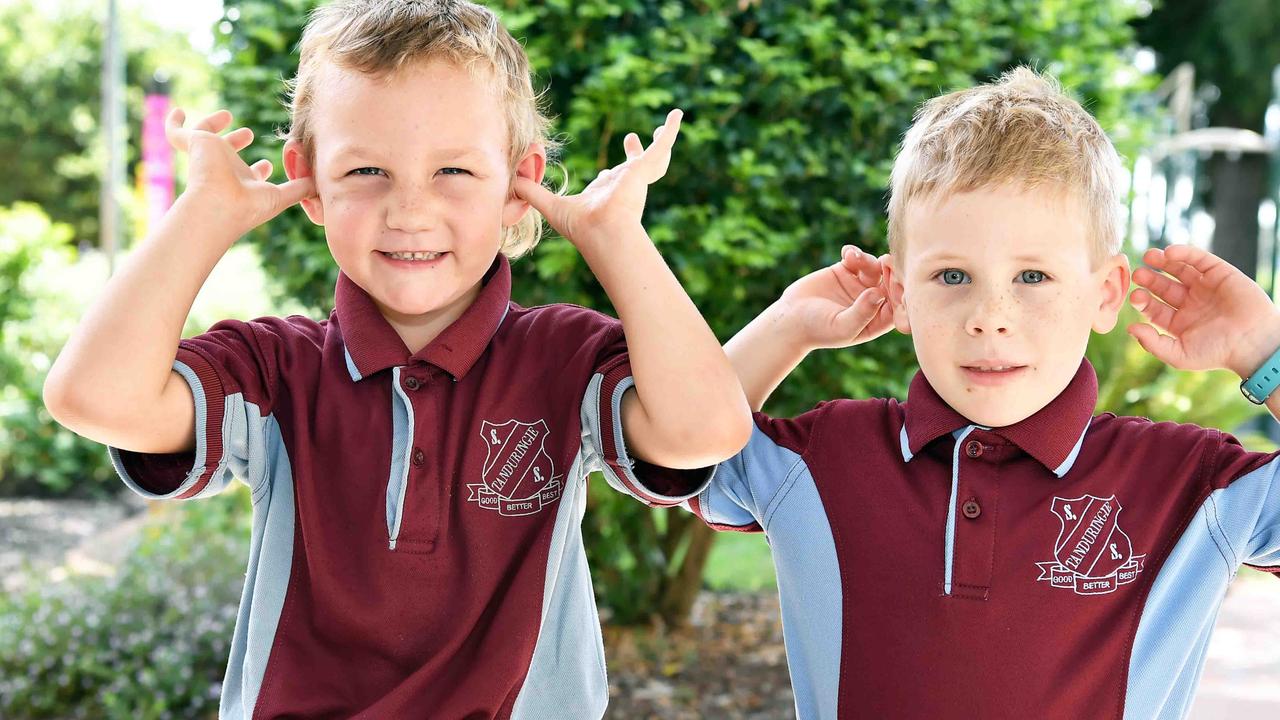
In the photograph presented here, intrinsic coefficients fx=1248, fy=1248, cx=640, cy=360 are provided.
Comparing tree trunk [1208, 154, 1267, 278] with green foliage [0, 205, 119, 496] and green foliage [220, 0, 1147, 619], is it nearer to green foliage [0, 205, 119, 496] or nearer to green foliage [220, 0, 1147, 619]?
green foliage [220, 0, 1147, 619]

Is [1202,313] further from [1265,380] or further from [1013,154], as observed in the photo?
[1013,154]

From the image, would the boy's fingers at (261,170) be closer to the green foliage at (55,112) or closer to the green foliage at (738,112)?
the green foliage at (738,112)

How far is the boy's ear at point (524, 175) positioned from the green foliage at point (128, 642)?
2.79m

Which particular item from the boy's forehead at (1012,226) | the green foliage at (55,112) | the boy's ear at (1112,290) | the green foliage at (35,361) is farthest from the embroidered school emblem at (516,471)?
the green foliage at (55,112)

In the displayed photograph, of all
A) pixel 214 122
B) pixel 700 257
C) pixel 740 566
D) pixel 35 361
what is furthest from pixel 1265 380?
pixel 35 361

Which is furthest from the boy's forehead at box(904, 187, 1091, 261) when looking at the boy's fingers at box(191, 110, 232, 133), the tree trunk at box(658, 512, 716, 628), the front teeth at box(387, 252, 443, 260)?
the tree trunk at box(658, 512, 716, 628)

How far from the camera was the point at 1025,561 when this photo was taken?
184cm

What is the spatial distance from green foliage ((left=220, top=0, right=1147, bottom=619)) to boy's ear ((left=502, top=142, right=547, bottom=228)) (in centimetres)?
143

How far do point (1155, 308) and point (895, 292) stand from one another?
1.50ft

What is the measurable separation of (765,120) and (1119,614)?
225 centimetres

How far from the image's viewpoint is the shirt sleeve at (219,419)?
72.7 inches

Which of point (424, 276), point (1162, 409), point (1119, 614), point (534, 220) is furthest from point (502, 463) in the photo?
point (1162, 409)

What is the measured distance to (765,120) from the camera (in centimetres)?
379

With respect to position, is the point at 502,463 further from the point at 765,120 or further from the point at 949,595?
the point at 765,120
